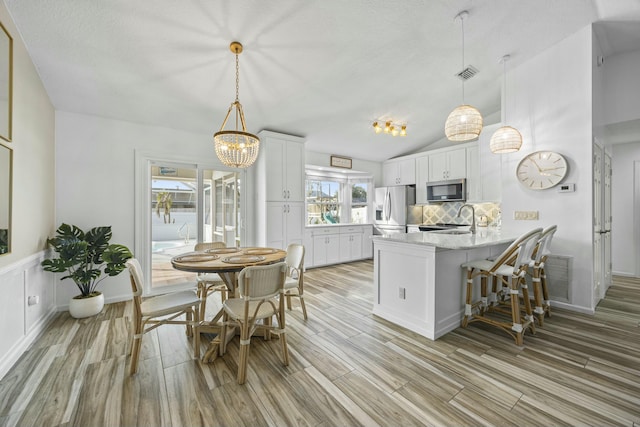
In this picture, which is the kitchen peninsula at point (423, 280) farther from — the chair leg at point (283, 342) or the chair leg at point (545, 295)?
the chair leg at point (283, 342)

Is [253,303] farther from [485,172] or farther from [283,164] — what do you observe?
[485,172]

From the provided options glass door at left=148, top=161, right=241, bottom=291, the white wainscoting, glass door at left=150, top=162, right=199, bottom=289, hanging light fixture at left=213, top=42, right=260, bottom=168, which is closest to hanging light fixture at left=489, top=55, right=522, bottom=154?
hanging light fixture at left=213, top=42, right=260, bottom=168

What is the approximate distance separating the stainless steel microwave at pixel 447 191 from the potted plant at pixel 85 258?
209 inches

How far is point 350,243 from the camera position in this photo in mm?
6027

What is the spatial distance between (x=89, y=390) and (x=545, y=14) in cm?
523

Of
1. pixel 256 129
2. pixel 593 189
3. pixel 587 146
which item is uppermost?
pixel 256 129

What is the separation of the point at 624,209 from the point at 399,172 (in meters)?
3.91

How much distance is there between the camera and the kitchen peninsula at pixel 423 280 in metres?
2.44

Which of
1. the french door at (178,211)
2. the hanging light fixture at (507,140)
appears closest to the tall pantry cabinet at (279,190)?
the french door at (178,211)

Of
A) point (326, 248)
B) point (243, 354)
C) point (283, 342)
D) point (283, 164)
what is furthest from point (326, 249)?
point (243, 354)

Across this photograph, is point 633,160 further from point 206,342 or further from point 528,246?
point 206,342

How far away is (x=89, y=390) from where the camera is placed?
5.80ft

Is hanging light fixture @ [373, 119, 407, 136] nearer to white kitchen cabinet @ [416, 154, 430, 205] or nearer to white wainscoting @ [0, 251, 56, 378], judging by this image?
white kitchen cabinet @ [416, 154, 430, 205]

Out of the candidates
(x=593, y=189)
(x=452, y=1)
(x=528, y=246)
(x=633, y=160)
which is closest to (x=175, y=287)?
(x=528, y=246)
